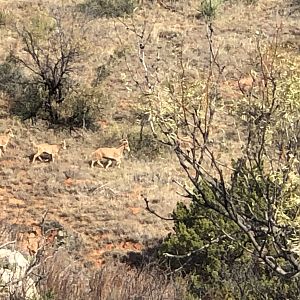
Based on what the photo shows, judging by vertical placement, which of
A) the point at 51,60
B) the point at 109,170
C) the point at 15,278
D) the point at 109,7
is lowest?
the point at 109,170

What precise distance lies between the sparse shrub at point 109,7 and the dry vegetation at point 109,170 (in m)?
0.72

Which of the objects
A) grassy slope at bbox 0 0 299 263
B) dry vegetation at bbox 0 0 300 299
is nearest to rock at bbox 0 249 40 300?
dry vegetation at bbox 0 0 300 299

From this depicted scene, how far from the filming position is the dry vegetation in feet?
33.0

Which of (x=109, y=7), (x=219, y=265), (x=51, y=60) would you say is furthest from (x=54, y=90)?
(x=219, y=265)

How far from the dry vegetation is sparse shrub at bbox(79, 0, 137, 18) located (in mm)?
718

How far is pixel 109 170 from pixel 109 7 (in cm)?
1235

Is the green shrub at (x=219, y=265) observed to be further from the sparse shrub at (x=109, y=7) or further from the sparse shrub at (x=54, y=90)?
the sparse shrub at (x=109, y=7)

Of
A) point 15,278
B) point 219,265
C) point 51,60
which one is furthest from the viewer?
point 51,60

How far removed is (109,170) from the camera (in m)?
13.4

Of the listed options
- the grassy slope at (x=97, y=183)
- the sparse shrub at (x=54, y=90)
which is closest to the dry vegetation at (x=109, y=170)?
the grassy slope at (x=97, y=183)

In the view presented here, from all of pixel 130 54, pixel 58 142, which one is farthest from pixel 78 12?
pixel 58 142

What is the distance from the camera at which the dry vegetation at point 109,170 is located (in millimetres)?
10070

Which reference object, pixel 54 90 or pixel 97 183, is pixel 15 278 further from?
pixel 54 90

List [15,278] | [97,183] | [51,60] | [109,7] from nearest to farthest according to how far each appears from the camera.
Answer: [15,278] → [97,183] → [51,60] → [109,7]
